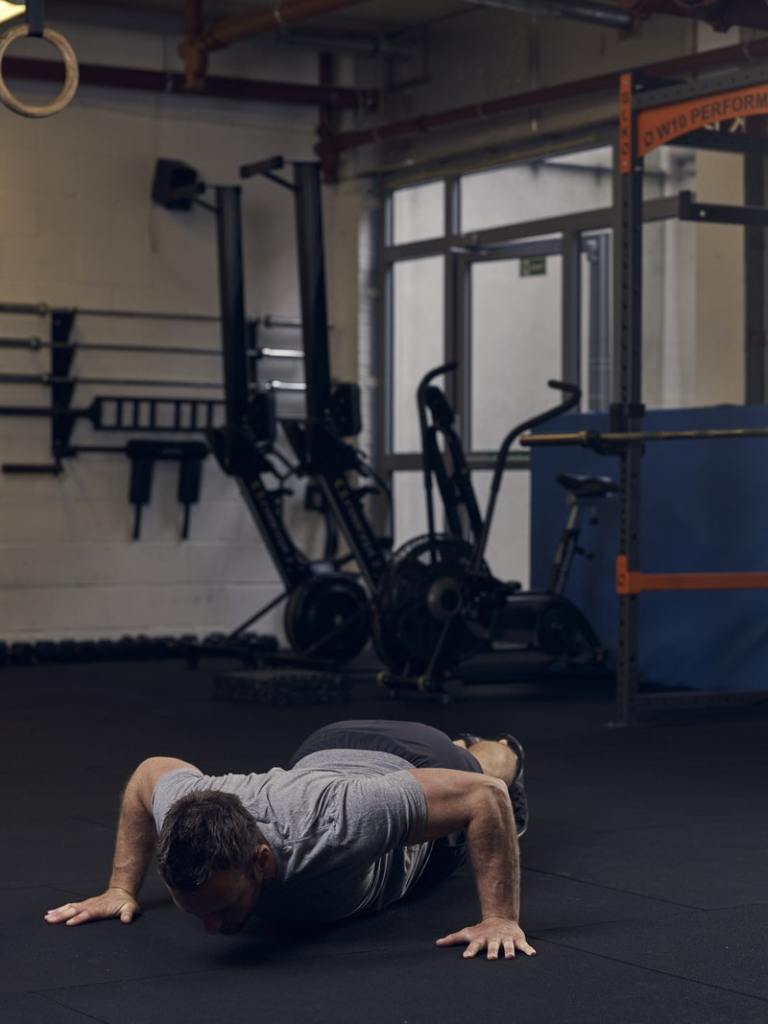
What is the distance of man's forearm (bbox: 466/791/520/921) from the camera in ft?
9.78

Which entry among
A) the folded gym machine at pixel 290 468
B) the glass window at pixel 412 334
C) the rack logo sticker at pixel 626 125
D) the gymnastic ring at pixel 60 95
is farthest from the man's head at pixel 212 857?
the glass window at pixel 412 334

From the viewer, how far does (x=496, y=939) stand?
2959 mm

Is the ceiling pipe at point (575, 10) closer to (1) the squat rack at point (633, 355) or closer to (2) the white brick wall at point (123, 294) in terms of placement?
(1) the squat rack at point (633, 355)

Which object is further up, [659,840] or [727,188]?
[727,188]

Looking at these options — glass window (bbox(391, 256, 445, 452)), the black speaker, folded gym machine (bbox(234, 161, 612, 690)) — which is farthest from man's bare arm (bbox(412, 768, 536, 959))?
glass window (bbox(391, 256, 445, 452))

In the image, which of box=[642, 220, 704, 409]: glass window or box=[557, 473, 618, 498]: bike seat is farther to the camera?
box=[642, 220, 704, 409]: glass window

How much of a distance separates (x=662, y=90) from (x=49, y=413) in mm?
4217

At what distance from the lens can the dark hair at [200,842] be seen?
2.69m

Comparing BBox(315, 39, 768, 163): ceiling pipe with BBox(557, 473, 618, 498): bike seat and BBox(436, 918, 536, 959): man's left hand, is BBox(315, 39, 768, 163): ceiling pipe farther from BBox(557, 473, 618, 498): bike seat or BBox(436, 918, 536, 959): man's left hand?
BBox(436, 918, 536, 959): man's left hand

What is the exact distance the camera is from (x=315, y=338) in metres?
8.31

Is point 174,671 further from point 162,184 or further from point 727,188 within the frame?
point 727,188

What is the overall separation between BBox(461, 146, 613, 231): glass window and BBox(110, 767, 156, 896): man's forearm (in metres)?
6.14

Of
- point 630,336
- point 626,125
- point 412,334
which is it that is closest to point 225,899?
point 630,336

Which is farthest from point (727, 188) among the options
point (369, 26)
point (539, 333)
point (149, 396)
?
point (149, 396)
